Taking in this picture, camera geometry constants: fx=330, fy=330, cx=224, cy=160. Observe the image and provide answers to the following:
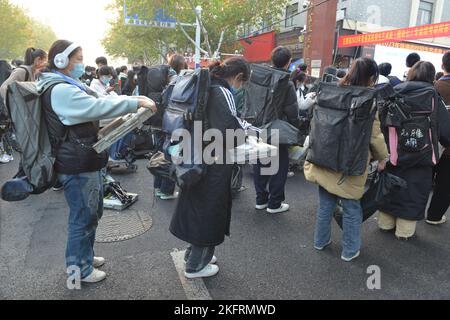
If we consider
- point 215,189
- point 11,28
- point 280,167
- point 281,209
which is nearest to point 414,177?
point 280,167

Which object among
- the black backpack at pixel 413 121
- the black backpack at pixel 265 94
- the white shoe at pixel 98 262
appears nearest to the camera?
the white shoe at pixel 98 262

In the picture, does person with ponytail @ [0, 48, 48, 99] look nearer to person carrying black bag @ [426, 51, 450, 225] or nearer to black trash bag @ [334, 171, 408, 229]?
black trash bag @ [334, 171, 408, 229]

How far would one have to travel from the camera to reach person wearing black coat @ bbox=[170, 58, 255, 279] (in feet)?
7.42

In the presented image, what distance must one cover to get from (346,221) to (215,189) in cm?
142

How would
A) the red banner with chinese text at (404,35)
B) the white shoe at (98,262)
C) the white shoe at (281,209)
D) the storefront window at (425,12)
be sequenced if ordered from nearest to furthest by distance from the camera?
the white shoe at (98,262) → the white shoe at (281,209) → the red banner with chinese text at (404,35) → the storefront window at (425,12)

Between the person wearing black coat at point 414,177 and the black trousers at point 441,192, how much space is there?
16.7 inches

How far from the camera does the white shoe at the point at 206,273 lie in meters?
2.74

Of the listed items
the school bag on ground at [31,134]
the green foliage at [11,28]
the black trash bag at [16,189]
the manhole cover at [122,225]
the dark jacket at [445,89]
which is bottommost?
the manhole cover at [122,225]

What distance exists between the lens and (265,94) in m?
3.87

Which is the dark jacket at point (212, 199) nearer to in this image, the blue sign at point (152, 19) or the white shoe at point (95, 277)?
the white shoe at point (95, 277)

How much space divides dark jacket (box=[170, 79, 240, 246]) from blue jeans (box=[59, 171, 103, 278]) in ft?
2.05

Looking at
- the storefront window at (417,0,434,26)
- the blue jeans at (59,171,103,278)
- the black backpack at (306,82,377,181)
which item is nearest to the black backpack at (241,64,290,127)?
the black backpack at (306,82,377,181)

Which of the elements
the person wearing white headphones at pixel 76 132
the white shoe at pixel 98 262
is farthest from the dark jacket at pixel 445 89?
the white shoe at pixel 98 262

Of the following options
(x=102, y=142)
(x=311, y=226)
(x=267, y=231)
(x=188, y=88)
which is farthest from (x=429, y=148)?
(x=102, y=142)
